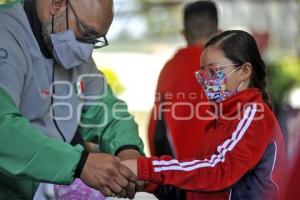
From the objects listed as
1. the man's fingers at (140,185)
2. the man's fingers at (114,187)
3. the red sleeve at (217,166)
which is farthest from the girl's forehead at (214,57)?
the man's fingers at (114,187)

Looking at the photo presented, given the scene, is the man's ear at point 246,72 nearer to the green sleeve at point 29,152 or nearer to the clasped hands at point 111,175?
the clasped hands at point 111,175

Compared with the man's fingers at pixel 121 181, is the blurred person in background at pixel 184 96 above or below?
below

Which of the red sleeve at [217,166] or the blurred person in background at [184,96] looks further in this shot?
the blurred person in background at [184,96]

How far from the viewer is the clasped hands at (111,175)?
2.85 metres

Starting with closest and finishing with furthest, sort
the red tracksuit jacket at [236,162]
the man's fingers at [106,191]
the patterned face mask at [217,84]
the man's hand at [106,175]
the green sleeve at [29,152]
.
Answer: the green sleeve at [29,152] < the man's hand at [106,175] < the man's fingers at [106,191] < the red tracksuit jacket at [236,162] < the patterned face mask at [217,84]

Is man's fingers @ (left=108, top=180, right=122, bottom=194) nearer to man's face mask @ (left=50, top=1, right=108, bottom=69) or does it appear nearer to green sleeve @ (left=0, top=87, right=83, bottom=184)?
green sleeve @ (left=0, top=87, right=83, bottom=184)

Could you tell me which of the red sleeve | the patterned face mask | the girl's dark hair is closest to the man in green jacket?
the red sleeve

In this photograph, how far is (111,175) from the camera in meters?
2.95

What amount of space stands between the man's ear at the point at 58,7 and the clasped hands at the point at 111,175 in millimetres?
547

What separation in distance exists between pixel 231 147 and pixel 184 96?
1.81 metres

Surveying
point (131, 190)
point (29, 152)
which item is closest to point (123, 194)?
point (131, 190)

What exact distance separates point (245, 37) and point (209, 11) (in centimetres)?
200

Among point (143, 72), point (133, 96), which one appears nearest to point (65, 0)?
point (133, 96)

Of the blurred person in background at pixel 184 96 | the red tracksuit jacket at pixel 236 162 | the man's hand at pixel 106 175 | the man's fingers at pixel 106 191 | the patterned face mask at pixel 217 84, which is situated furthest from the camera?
the blurred person in background at pixel 184 96
